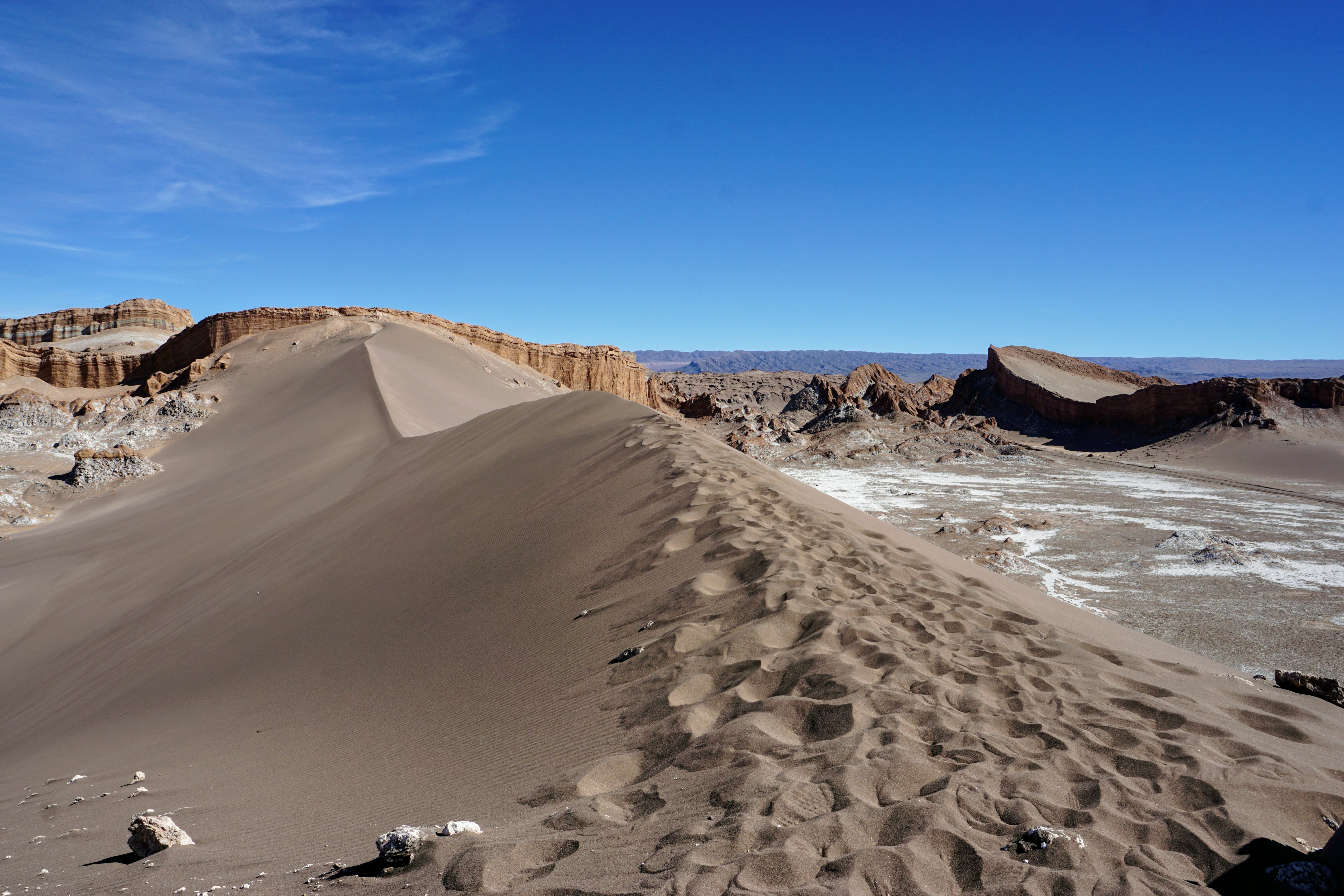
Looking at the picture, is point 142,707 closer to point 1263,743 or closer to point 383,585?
point 383,585

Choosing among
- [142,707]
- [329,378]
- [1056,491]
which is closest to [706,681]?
[142,707]

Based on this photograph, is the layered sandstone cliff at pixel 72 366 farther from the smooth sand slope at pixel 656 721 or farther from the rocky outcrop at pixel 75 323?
the smooth sand slope at pixel 656 721

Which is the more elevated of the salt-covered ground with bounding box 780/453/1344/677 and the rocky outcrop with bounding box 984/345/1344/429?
the rocky outcrop with bounding box 984/345/1344/429

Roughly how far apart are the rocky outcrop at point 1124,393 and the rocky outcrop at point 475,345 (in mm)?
20649

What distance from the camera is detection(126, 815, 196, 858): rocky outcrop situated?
9.99 ft

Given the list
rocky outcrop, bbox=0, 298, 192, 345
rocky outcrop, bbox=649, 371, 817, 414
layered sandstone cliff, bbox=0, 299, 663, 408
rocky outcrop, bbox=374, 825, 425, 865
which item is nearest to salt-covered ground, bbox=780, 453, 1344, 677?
rocky outcrop, bbox=374, 825, 425, 865

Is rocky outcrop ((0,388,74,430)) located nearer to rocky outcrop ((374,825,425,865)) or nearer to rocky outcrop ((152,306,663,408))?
rocky outcrop ((152,306,663,408))

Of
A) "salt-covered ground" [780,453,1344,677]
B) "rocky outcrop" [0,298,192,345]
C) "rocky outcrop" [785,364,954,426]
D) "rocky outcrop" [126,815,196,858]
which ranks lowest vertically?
"salt-covered ground" [780,453,1344,677]

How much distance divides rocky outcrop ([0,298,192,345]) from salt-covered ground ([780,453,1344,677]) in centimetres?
4424

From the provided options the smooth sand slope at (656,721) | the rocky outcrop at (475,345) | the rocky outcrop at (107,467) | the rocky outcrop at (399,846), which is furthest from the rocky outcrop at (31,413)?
the rocky outcrop at (399,846)

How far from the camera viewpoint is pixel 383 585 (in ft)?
23.6

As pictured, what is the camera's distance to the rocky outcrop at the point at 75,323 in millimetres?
43500

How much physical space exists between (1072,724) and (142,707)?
23.8 ft

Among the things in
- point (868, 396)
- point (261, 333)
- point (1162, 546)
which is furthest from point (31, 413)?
point (868, 396)
